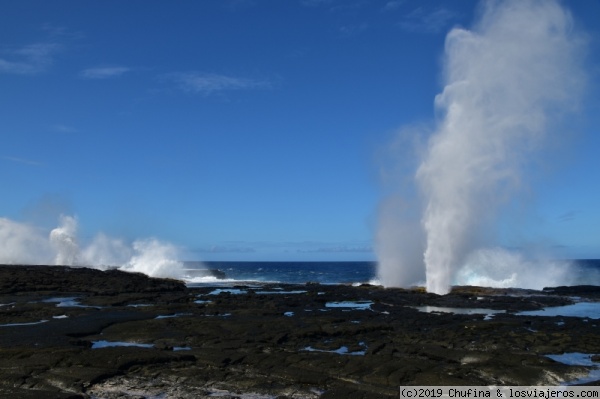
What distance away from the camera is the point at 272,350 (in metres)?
18.1

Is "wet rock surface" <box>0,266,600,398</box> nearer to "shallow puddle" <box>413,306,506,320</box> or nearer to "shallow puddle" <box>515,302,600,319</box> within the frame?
"shallow puddle" <box>413,306,506,320</box>

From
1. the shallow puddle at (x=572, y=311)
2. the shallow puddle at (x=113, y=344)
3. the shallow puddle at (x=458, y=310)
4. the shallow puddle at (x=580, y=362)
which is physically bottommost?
the shallow puddle at (x=113, y=344)

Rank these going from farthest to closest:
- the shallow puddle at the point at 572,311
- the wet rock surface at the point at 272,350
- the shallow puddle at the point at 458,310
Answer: the shallow puddle at the point at 458,310 → the shallow puddle at the point at 572,311 → the wet rock surface at the point at 272,350

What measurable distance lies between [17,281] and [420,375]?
44268 mm

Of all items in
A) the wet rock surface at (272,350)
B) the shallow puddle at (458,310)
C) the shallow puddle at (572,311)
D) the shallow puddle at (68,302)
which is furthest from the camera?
the shallow puddle at (68,302)

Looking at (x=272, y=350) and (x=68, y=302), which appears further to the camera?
(x=68, y=302)

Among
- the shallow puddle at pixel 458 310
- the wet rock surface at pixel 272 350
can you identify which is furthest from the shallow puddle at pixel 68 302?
the shallow puddle at pixel 458 310

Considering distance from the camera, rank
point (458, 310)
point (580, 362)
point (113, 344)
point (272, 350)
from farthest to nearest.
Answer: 1. point (458, 310)
2. point (113, 344)
3. point (272, 350)
4. point (580, 362)

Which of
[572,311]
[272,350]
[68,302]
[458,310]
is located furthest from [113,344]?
[572,311]

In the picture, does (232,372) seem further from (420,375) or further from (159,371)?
(420,375)

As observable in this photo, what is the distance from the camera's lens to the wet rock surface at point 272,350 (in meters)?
13.7

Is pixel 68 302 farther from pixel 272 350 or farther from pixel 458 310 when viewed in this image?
pixel 458 310

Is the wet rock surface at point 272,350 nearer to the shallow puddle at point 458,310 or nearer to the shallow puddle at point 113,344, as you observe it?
the shallow puddle at point 113,344

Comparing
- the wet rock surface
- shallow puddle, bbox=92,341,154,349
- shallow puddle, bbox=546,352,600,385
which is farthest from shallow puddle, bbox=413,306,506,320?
shallow puddle, bbox=92,341,154,349
